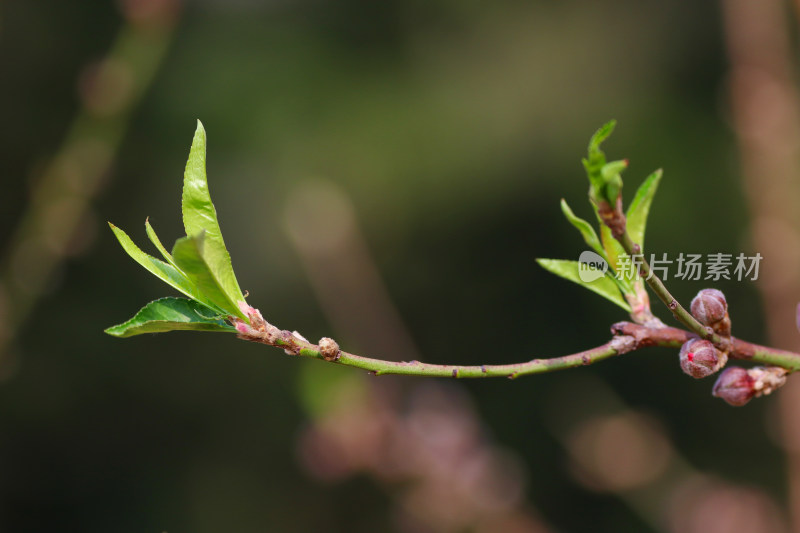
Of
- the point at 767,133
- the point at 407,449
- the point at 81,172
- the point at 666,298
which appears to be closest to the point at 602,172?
the point at 666,298

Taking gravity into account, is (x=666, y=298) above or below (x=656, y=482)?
above

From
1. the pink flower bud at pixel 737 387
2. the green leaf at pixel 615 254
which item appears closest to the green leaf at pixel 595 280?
the green leaf at pixel 615 254

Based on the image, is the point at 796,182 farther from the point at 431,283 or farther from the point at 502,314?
the point at 431,283

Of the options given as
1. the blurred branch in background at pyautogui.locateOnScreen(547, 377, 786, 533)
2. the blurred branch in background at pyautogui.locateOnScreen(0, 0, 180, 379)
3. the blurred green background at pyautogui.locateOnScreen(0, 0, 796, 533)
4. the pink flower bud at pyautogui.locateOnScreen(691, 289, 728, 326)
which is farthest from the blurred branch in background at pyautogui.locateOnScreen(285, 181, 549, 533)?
the pink flower bud at pyautogui.locateOnScreen(691, 289, 728, 326)

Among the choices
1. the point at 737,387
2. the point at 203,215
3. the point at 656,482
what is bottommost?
the point at 656,482

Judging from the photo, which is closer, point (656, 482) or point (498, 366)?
point (498, 366)

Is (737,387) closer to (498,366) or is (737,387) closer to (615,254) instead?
(615,254)
